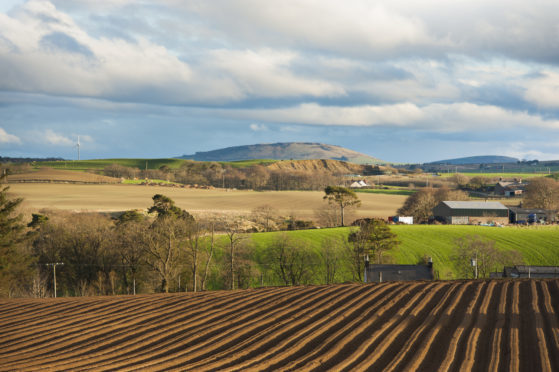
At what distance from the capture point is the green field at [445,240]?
58031 millimetres

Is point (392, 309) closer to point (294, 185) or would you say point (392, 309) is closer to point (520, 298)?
point (520, 298)

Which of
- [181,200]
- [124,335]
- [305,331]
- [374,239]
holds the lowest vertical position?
[374,239]

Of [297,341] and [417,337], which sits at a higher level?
[417,337]

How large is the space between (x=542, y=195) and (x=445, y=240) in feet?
154

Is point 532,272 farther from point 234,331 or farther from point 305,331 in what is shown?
point 234,331

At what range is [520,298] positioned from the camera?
22203 millimetres

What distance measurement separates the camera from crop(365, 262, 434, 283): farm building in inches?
1651

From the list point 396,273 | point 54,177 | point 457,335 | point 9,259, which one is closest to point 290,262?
point 396,273

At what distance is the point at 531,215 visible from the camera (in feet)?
288

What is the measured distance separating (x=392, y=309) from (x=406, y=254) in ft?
133

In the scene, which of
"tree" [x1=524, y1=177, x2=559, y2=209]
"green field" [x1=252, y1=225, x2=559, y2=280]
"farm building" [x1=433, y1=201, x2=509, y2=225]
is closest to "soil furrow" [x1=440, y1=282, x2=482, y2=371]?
"green field" [x1=252, y1=225, x2=559, y2=280]

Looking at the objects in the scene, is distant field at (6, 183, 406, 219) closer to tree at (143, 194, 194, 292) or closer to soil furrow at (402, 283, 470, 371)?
tree at (143, 194, 194, 292)

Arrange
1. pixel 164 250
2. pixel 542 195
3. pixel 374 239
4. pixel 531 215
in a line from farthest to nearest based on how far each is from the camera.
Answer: pixel 542 195
pixel 531 215
pixel 374 239
pixel 164 250

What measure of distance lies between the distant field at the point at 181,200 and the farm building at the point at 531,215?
22280mm
